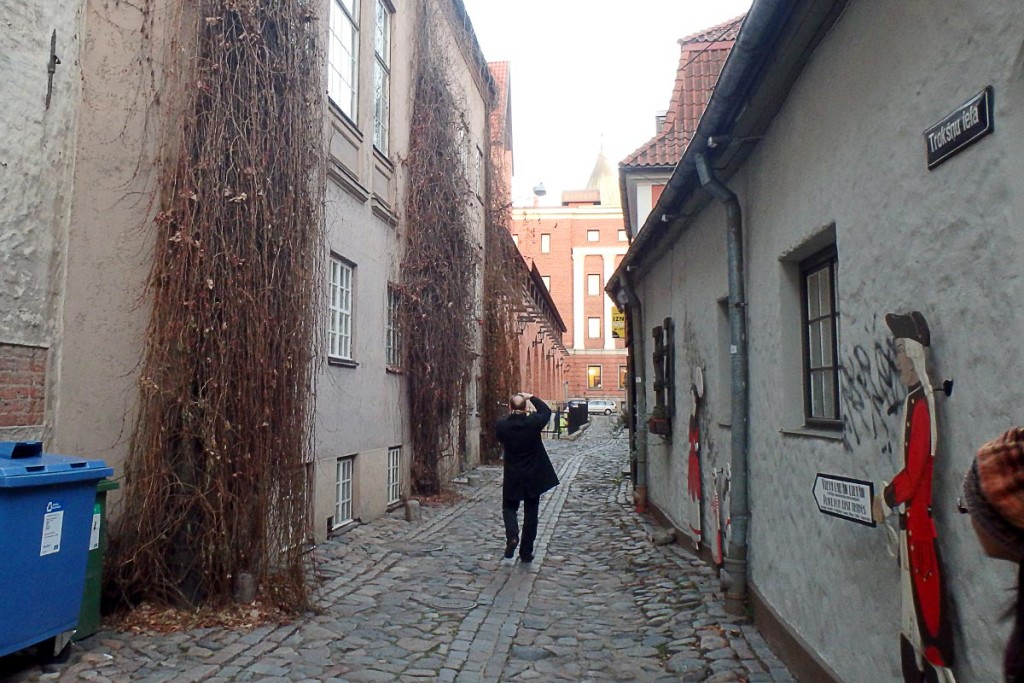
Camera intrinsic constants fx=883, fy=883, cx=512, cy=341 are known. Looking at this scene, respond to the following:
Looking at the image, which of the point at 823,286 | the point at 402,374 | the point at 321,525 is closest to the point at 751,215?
the point at 823,286

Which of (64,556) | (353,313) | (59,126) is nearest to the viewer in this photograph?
(64,556)

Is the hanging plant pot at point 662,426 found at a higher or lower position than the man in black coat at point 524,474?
higher

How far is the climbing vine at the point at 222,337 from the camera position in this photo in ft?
20.2

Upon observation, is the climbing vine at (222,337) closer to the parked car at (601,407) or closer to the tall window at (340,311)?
the tall window at (340,311)

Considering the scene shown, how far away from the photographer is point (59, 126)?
6109mm

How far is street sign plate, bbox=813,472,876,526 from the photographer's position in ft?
12.5

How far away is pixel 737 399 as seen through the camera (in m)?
6.49

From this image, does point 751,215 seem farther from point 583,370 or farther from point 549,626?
point 583,370

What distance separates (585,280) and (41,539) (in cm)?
6404

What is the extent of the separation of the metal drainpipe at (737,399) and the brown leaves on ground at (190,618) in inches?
127

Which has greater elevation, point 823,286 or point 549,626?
point 823,286

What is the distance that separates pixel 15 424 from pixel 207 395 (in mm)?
1187

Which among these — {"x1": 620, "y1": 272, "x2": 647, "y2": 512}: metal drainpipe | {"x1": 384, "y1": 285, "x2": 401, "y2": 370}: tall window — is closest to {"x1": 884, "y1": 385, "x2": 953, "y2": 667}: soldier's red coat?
{"x1": 620, "y1": 272, "x2": 647, "y2": 512}: metal drainpipe

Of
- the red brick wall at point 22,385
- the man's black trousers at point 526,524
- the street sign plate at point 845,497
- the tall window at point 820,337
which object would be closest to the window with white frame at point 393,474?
the man's black trousers at point 526,524
